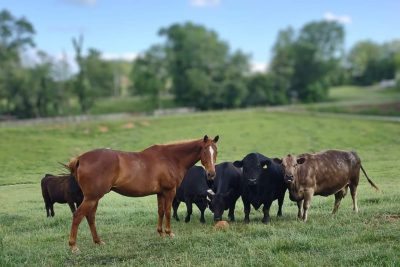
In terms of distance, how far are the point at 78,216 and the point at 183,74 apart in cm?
7617

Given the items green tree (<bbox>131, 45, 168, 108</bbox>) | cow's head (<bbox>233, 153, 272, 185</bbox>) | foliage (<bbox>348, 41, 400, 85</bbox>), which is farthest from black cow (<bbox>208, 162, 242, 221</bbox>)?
foliage (<bbox>348, 41, 400, 85</bbox>)

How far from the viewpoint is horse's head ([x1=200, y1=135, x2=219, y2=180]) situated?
11.1m

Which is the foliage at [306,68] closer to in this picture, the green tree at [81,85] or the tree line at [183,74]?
the tree line at [183,74]

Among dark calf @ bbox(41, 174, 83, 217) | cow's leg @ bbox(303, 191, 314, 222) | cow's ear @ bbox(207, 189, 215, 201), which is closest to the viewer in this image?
cow's leg @ bbox(303, 191, 314, 222)

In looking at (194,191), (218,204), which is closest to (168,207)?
(218,204)

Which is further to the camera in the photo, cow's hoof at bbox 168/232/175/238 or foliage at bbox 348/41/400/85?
foliage at bbox 348/41/400/85

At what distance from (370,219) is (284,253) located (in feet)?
10.9

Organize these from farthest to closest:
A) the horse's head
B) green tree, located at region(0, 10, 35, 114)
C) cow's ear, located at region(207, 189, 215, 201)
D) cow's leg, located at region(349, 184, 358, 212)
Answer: green tree, located at region(0, 10, 35, 114) → cow's leg, located at region(349, 184, 358, 212) → cow's ear, located at region(207, 189, 215, 201) → the horse's head

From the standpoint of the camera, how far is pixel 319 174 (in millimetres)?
13227

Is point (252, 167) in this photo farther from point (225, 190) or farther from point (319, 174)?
point (319, 174)

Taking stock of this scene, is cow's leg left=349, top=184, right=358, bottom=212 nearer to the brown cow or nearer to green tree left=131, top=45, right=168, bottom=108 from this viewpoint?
the brown cow

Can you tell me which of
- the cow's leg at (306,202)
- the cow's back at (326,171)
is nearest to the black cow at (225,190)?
the cow's back at (326,171)

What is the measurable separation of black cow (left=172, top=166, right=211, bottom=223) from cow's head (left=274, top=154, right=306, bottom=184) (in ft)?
7.15

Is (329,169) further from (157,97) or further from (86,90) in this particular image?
(157,97)
